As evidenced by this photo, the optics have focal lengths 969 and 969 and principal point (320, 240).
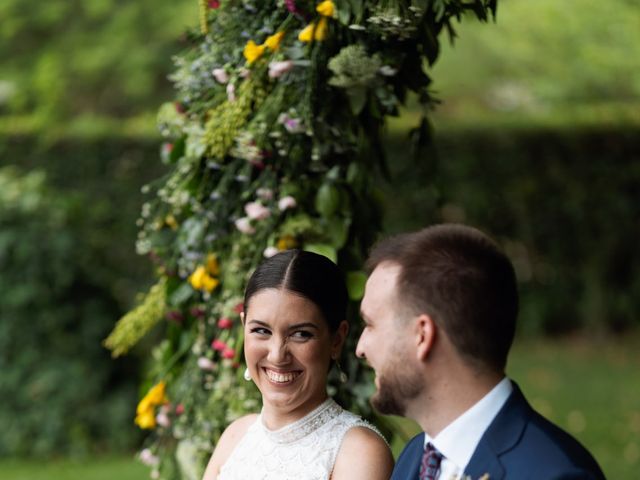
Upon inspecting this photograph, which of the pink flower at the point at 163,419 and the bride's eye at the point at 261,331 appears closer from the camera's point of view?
the bride's eye at the point at 261,331


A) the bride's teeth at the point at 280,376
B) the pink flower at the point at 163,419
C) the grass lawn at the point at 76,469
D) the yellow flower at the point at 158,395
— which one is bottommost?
the grass lawn at the point at 76,469

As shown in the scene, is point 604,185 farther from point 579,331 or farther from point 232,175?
point 232,175

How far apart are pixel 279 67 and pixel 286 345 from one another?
1.04 m

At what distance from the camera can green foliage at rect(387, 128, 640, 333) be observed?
11.4m

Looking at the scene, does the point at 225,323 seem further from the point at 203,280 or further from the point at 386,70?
the point at 386,70

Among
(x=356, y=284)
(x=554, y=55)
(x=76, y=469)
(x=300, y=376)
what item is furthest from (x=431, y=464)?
(x=554, y=55)

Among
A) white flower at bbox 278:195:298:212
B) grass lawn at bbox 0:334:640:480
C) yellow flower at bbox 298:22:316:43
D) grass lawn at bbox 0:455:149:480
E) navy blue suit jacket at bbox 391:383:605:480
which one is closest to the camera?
navy blue suit jacket at bbox 391:383:605:480

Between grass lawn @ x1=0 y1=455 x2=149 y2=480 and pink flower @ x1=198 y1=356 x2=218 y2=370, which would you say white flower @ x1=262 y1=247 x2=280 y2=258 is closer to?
pink flower @ x1=198 y1=356 x2=218 y2=370

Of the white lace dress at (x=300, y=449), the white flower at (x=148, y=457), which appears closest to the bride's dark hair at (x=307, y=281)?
the white lace dress at (x=300, y=449)

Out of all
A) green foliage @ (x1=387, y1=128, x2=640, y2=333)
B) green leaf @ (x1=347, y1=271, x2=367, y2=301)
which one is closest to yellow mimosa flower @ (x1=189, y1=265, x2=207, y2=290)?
green leaf @ (x1=347, y1=271, x2=367, y2=301)

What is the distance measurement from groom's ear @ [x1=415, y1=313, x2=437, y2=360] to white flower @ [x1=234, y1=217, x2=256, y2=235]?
144 cm

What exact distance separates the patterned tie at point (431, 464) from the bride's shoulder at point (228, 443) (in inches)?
35.5

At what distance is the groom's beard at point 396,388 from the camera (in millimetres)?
2264

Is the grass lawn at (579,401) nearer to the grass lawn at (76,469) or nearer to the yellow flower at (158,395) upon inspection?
the grass lawn at (76,469)
